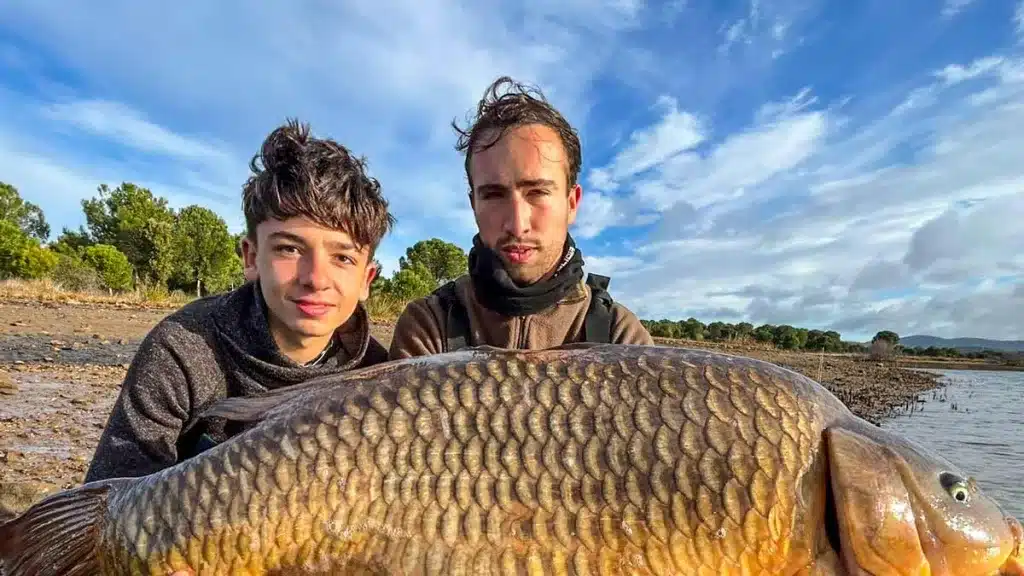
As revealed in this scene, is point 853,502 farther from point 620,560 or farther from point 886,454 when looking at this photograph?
point 620,560

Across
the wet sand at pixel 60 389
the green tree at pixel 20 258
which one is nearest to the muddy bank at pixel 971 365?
the wet sand at pixel 60 389

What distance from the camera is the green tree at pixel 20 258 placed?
115 ft

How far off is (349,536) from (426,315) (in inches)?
69.6

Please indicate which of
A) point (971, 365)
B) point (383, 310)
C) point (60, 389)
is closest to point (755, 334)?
point (971, 365)

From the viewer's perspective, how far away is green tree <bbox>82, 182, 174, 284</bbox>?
3897 cm

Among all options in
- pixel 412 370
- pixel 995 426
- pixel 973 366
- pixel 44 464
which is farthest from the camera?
pixel 973 366

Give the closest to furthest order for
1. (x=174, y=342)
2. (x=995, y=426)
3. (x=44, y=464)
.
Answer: (x=174, y=342)
(x=44, y=464)
(x=995, y=426)

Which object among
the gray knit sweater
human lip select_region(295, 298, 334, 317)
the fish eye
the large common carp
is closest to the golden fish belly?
the large common carp

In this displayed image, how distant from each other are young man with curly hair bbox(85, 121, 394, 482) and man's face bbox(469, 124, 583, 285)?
0.56 metres

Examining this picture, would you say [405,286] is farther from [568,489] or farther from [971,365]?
[971,365]

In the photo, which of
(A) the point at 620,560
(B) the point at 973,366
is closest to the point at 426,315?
(A) the point at 620,560

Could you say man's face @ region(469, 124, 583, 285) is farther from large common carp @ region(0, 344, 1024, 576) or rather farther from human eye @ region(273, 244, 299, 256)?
large common carp @ region(0, 344, 1024, 576)

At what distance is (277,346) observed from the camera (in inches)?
121

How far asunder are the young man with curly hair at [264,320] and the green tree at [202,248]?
3964cm
